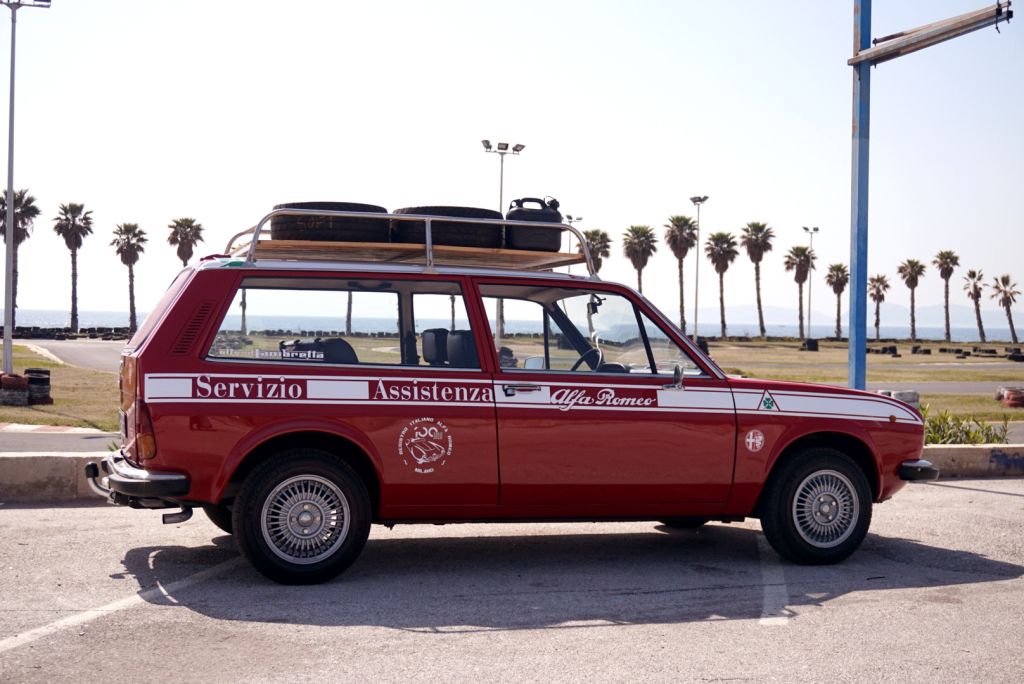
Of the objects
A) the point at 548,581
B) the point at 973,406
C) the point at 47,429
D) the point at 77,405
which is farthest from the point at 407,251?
the point at 973,406

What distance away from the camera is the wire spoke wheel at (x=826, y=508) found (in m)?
6.96

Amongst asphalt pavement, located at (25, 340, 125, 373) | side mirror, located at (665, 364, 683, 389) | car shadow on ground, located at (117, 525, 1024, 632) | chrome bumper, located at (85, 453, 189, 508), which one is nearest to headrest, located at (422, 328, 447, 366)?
car shadow on ground, located at (117, 525, 1024, 632)

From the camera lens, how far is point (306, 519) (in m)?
6.12

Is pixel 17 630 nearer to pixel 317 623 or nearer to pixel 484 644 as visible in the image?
pixel 317 623

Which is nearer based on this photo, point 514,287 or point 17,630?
point 17,630

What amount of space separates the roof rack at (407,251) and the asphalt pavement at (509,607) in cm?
200

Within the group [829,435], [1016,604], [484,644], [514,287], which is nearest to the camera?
[484,644]

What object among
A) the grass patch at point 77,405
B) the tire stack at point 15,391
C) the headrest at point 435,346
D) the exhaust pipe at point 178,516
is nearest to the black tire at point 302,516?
the exhaust pipe at point 178,516

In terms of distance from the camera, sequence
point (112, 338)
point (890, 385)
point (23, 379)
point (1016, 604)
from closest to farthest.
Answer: point (1016, 604) < point (23, 379) < point (890, 385) < point (112, 338)

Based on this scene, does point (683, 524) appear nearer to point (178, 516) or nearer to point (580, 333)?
point (580, 333)

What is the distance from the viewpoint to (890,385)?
3378 cm

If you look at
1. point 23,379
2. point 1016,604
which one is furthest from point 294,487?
point 23,379

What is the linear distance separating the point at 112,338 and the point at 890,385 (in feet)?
197

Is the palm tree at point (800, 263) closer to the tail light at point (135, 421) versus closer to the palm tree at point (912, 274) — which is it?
the palm tree at point (912, 274)
